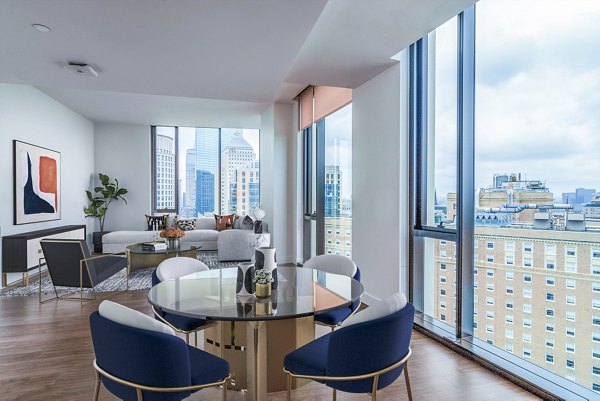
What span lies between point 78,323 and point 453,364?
3408mm

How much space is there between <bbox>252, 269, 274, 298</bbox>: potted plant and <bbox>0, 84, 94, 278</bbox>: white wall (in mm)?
4870

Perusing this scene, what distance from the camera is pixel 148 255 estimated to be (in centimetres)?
560

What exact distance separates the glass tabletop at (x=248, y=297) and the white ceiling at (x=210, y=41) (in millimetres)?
1760

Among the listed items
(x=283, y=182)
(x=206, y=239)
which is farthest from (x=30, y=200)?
(x=283, y=182)

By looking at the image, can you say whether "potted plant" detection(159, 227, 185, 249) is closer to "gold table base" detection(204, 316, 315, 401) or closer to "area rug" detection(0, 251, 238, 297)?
"area rug" detection(0, 251, 238, 297)

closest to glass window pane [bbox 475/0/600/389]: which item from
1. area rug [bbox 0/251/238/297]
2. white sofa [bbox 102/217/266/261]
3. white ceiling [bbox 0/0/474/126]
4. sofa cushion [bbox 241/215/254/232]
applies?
white ceiling [bbox 0/0/474/126]

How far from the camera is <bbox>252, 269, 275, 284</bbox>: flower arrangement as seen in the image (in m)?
1.89

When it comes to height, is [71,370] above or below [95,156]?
below

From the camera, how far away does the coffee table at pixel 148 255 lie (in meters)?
5.24

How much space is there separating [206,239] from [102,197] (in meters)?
2.99

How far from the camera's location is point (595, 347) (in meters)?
2.05

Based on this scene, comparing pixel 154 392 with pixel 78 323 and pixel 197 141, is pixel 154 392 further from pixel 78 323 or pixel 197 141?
pixel 197 141

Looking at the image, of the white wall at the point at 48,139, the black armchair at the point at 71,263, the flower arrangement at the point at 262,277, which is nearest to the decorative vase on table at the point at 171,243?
the black armchair at the point at 71,263

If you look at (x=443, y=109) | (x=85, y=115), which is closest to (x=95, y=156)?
(x=85, y=115)
